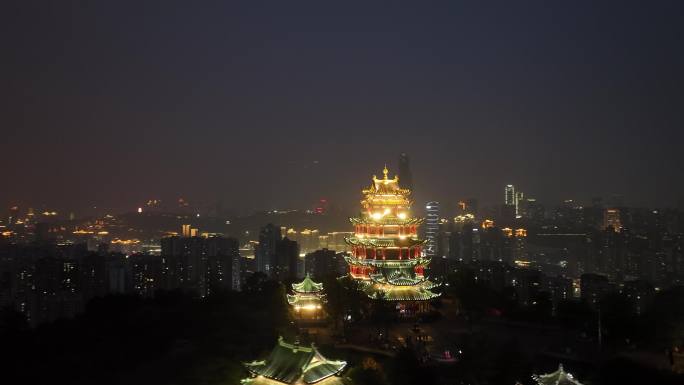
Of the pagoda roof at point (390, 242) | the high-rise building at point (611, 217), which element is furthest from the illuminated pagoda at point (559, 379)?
the high-rise building at point (611, 217)

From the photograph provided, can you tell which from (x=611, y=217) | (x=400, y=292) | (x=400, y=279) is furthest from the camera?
(x=611, y=217)

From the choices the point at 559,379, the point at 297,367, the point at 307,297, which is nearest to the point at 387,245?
the point at 307,297

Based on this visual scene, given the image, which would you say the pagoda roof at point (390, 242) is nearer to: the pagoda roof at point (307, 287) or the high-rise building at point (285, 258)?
the pagoda roof at point (307, 287)

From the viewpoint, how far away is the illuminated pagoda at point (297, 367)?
32.8ft

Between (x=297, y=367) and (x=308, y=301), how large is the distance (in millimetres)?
7712

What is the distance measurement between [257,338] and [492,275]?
12709 millimetres

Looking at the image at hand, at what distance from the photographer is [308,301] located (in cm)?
1783

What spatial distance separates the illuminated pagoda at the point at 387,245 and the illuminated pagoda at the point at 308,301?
1462 mm

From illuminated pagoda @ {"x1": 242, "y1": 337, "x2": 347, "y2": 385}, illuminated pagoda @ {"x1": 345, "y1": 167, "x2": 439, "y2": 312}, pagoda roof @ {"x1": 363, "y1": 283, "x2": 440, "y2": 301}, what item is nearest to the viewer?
illuminated pagoda @ {"x1": 242, "y1": 337, "x2": 347, "y2": 385}

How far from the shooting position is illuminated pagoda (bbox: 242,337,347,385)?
10008 mm

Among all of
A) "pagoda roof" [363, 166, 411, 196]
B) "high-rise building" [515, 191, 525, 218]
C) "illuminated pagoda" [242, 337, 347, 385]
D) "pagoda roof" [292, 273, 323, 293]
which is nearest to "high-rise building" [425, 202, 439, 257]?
"high-rise building" [515, 191, 525, 218]

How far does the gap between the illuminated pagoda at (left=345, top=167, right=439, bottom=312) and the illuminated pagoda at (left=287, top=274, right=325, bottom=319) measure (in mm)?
1462

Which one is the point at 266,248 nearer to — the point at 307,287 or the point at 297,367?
the point at 307,287

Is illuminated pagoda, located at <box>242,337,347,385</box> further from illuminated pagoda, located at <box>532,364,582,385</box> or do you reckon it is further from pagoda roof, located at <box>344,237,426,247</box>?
pagoda roof, located at <box>344,237,426,247</box>
